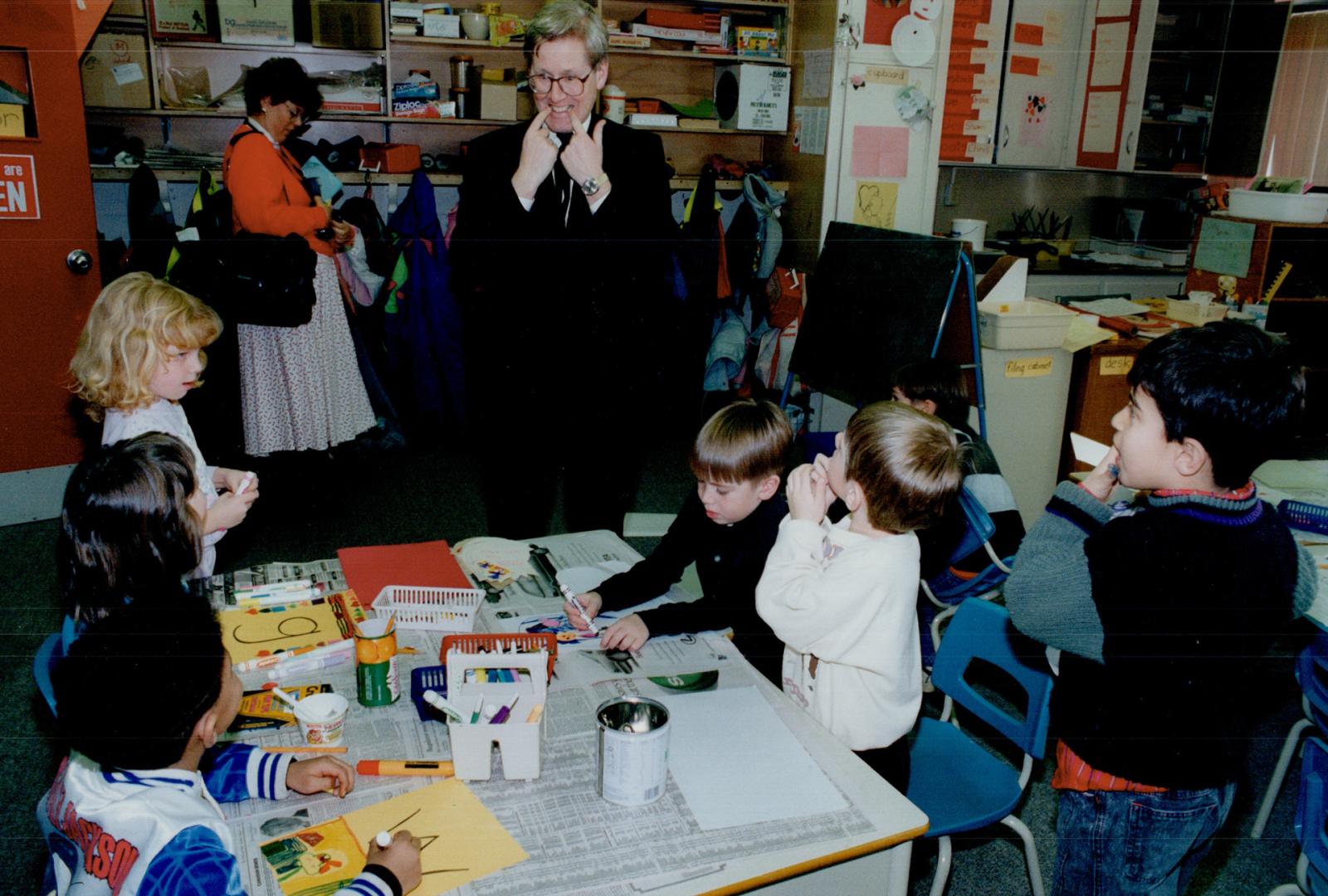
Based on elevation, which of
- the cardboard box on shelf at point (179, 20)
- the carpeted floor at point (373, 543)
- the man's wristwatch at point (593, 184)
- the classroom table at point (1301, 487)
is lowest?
the carpeted floor at point (373, 543)

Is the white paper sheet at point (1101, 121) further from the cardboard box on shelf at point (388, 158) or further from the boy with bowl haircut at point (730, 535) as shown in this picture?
the boy with bowl haircut at point (730, 535)

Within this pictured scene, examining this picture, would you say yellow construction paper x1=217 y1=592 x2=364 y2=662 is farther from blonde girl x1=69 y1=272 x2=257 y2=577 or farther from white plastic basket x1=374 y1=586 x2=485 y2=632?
blonde girl x1=69 y1=272 x2=257 y2=577

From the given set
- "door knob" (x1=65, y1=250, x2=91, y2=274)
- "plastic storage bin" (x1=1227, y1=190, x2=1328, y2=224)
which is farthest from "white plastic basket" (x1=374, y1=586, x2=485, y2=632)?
"plastic storage bin" (x1=1227, y1=190, x2=1328, y2=224)

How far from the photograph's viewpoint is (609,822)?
1.13m

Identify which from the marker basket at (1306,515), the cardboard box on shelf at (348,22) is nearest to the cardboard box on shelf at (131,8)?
the cardboard box on shelf at (348,22)

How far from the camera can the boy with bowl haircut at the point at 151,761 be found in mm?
976

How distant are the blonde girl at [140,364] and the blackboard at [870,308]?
7.22 feet

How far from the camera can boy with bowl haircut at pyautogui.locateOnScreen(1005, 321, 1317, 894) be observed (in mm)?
1246

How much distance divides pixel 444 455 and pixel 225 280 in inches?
53.4

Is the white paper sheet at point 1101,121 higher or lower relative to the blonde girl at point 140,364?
higher

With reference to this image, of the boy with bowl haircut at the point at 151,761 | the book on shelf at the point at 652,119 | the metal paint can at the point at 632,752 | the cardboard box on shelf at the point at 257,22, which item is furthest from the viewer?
the book on shelf at the point at 652,119

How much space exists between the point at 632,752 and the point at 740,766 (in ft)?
0.62

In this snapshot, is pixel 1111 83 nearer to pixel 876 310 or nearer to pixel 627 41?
pixel 627 41

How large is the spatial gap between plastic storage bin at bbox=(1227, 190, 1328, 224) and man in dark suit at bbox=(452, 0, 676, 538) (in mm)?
3191
